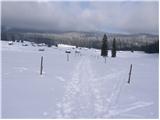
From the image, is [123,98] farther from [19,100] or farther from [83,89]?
[19,100]

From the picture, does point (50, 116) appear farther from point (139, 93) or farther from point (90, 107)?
point (139, 93)

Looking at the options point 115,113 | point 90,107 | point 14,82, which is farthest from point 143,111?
point 14,82

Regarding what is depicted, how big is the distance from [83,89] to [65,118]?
5312mm

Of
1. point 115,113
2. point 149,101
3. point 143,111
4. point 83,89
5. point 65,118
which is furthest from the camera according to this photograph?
point 83,89

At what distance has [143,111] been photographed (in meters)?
10.2

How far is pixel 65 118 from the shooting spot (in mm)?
8406

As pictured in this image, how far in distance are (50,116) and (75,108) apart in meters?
1.26

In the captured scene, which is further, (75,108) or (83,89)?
(83,89)

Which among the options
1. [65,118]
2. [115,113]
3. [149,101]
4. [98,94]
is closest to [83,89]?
[98,94]

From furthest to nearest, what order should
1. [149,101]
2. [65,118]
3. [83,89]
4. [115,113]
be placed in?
[83,89]
[149,101]
[115,113]
[65,118]

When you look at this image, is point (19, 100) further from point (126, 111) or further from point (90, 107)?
point (126, 111)

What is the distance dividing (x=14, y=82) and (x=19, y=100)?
3804 mm

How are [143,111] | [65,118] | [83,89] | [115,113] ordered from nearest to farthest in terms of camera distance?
1. [65,118]
2. [115,113]
3. [143,111]
4. [83,89]

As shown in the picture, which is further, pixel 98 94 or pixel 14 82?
pixel 14 82
